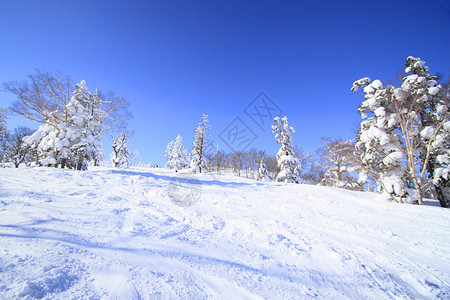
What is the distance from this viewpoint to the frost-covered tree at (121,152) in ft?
107

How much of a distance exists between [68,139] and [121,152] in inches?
877

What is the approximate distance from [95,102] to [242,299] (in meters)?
18.2

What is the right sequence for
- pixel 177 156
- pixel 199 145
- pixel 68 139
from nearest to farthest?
pixel 68 139 → pixel 199 145 → pixel 177 156

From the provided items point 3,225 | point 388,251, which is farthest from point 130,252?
point 388,251

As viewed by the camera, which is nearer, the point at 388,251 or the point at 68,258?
the point at 68,258

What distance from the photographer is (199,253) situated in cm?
264

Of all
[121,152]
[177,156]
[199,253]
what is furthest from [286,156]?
[121,152]

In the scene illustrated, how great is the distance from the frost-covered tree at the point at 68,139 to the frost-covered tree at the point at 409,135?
19308mm

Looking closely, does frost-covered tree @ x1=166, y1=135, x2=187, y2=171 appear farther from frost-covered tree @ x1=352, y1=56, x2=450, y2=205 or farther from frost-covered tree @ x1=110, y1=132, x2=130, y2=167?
frost-covered tree @ x1=352, y1=56, x2=450, y2=205

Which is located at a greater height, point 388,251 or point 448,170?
point 448,170

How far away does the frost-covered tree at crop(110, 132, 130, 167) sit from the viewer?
1286 inches

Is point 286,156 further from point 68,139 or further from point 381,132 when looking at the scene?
point 68,139

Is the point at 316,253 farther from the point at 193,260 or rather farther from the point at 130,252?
the point at 130,252

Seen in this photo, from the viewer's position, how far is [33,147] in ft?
43.3
